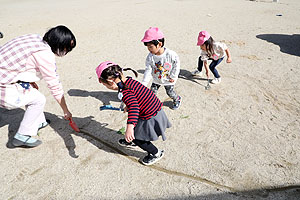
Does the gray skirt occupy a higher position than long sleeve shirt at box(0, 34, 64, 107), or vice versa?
long sleeve shirt at box(0, 34, 64, 107)

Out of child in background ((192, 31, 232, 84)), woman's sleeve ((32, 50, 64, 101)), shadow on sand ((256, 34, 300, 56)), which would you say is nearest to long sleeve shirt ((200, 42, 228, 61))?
child in background ((192, 31, 232, 84))

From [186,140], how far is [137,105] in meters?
1.23

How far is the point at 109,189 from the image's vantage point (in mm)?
2629

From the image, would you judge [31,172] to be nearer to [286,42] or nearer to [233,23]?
[286,42]

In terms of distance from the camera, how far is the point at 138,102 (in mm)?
2486

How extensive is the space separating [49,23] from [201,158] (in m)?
8.69

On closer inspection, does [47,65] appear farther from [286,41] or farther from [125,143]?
[286,41]

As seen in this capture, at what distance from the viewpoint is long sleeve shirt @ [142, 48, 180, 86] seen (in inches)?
141

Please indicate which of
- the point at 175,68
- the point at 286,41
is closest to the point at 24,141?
the point at 175,68

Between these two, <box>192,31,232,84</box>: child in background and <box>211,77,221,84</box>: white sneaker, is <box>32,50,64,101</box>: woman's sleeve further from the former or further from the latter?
<box>211,77,221,84</box>: white sneaker

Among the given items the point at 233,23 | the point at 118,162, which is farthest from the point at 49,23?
the point at 118,162

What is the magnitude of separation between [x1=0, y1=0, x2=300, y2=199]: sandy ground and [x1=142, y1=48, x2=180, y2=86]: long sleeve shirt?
0.57m

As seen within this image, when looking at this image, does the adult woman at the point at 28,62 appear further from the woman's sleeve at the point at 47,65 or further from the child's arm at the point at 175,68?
the child's arm at the point at 175,68

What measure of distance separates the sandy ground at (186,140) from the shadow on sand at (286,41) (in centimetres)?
8
